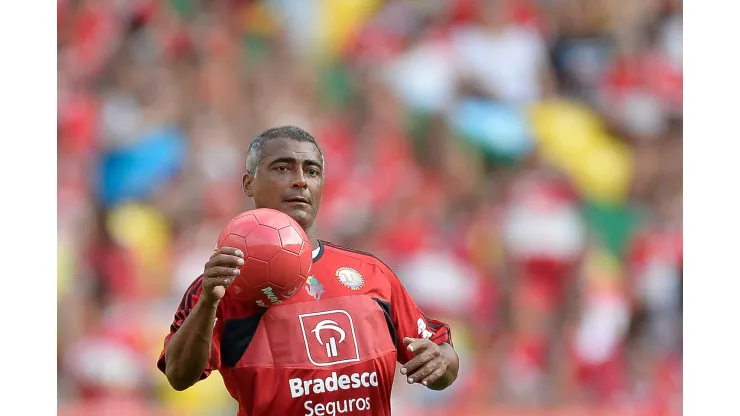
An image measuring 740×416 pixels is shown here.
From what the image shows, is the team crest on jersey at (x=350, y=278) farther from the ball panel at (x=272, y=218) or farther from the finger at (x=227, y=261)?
the finger at (x=227, y=261)

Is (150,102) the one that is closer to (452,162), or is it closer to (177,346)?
(452,162)

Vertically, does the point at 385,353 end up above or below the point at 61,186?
below

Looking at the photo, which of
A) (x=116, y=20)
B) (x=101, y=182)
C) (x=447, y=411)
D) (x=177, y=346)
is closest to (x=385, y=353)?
(x=177, y=346)

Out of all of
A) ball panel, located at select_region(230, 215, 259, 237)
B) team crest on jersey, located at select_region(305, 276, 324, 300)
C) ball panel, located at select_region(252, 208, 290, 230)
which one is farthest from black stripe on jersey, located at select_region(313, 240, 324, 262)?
ball panel, located at select_region(230, 215, 259, 237)

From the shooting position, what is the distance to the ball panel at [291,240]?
3148mm

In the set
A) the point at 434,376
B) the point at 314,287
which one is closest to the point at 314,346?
the point at 314,287

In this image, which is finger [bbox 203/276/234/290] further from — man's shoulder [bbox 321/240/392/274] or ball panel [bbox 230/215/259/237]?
man's shoulder [bbox 321/240/392/274]

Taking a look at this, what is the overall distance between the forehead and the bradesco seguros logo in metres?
0.64

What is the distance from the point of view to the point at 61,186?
8.48m

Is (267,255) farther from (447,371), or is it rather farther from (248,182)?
(447,371)

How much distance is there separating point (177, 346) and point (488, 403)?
5.09 metres

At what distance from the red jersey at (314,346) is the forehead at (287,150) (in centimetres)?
42

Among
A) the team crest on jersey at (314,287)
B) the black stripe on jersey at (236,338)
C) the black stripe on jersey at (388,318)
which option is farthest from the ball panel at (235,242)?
the black stripe on jersey at (388,318)

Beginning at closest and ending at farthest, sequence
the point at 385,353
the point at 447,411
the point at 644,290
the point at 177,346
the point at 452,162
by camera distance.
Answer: the point at 177,346, the point at 385,353, the point at 447,411, the point at 644,290, the point at 452,162
